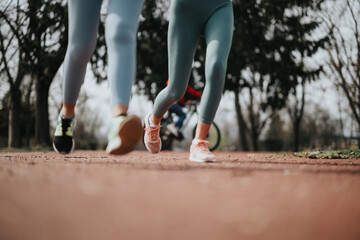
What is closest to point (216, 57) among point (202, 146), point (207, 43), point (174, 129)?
point (207, 43)

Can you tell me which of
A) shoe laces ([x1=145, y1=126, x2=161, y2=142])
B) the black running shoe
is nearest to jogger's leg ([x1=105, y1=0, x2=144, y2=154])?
the black running shoe

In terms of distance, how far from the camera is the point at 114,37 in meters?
2.21

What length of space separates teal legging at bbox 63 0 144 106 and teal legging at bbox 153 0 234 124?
0.74 m

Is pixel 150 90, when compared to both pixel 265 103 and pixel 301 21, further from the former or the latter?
pixel 301 21

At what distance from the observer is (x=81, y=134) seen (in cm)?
3853

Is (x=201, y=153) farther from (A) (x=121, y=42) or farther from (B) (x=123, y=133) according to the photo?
(A) (x=121, y=42)

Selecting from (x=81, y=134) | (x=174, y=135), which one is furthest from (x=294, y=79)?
(x=81, y=134)

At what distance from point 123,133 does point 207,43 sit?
145 cm

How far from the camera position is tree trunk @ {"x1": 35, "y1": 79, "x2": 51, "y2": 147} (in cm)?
1162

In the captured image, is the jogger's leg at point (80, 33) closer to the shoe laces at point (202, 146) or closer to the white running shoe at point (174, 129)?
the shoe laces at point (202, 146)

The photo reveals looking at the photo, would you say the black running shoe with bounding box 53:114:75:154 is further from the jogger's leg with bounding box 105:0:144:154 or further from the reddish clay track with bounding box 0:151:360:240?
the reddish clay track with bounding box 0:151:360:240

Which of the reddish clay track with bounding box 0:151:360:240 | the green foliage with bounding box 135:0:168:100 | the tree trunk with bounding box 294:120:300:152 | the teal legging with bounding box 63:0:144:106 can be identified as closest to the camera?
the reddish clay track with bounding box 0:151:360:240

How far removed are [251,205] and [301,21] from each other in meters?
13.9

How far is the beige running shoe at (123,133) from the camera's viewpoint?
1.98m
